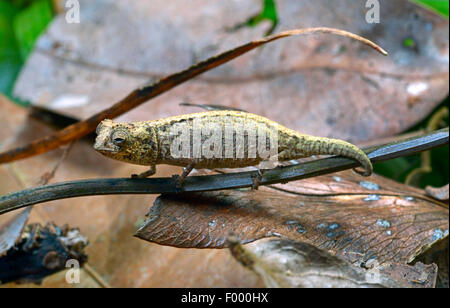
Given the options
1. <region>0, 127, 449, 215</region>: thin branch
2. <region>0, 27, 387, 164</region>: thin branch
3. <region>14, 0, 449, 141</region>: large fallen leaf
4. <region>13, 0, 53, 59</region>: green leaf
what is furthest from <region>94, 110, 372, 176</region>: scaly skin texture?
<region>13, 0, 53, 59</region>: green leaf

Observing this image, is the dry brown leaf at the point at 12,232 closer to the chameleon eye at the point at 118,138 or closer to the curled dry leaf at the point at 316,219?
the chameleon eye at the point at 118,138

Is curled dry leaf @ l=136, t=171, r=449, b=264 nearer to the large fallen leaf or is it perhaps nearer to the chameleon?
the chameleon

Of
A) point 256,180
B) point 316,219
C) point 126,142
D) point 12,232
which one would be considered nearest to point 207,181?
point 256,180

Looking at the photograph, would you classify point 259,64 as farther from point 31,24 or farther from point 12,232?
point 31,24

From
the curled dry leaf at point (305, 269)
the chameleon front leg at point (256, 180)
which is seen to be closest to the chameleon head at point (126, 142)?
the chameleon front leg at point (256, 180)
